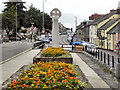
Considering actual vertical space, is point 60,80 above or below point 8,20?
below

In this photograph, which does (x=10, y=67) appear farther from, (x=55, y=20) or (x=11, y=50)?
(x=11, y=50)

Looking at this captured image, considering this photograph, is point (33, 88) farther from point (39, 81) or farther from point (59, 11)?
point (59, 11)

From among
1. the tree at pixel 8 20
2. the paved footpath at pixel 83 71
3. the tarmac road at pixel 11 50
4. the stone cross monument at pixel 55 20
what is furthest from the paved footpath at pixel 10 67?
the tree at pixel 8 20

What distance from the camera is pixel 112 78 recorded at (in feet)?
34.8

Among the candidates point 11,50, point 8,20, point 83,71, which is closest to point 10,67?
point 83,71

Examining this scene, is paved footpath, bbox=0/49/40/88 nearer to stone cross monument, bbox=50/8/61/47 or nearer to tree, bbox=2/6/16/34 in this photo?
stone cross monument, bbox=50/8/61/47

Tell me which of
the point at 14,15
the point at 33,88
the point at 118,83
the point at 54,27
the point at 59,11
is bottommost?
the point at 118,83

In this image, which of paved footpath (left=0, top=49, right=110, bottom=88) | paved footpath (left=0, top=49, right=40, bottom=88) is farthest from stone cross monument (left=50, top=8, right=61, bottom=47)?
paved footpath (left=0, top=49, right=110, bottom=88)

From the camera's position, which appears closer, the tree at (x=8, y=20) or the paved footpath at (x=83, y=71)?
the paved footpath at (x=83, y=71)

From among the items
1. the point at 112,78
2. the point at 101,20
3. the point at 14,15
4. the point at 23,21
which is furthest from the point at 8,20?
the point at 112,78

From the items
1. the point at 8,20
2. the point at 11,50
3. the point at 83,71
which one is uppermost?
the point at 8,20

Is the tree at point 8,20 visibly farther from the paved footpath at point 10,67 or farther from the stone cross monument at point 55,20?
the paved footpath at point 10,67

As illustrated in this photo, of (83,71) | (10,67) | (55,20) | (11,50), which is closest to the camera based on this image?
(83,71)

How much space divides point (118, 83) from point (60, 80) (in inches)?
→ 152
